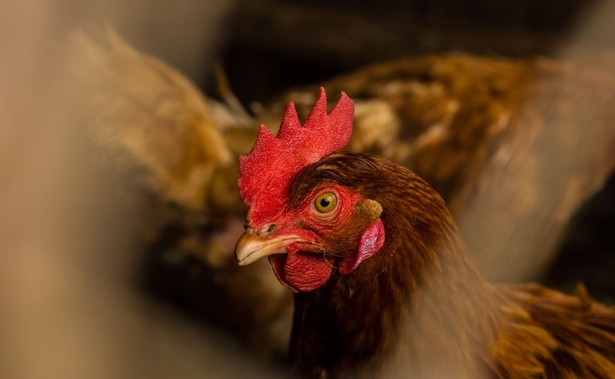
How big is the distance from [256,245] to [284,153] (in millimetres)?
156

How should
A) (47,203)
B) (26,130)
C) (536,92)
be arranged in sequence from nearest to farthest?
(26,130) < (536,92) < (47,203)

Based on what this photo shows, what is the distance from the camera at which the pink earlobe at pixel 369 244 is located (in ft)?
3.23

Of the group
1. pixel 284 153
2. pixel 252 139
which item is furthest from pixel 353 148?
pixel 284 153

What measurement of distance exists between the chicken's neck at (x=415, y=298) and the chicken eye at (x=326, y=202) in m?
0.07

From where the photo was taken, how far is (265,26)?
2791 millimetres

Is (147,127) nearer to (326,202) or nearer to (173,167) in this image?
(173,167)

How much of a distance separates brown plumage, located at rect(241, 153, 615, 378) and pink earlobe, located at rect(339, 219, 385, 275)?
0.01 m

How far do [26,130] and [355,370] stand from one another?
1.05 meters

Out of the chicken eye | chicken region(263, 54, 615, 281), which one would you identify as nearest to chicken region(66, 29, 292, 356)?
chicken region(263, 54, 615, 281)

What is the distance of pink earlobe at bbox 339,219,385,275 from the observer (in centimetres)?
98

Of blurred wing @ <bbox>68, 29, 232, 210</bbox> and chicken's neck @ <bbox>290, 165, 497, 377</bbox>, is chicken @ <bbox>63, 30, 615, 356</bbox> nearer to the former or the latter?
blurred wing @ <bbox>68, 29, 232, 210</bbox>

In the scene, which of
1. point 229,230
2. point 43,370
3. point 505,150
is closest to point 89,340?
point 43,370

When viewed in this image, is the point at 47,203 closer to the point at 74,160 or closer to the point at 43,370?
the point at 74,160

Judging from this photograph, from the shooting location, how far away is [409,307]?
1.03 meters
